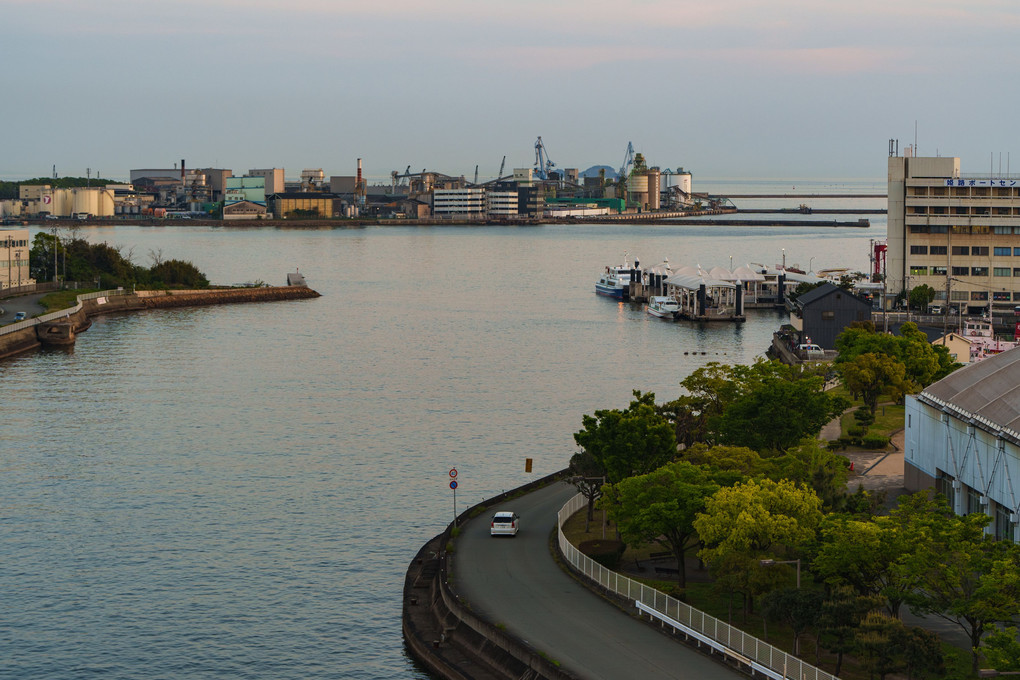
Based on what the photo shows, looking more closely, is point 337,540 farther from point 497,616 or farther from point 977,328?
point 977,328

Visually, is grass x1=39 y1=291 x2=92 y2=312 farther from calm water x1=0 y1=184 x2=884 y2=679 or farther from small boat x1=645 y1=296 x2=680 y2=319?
small boat x1=645 y1=296 x2=680 y2=319

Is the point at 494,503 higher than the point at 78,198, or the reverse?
the point at 78,198

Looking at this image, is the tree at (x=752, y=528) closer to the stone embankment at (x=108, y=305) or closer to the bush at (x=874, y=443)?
the bush at (x=874, y=443)

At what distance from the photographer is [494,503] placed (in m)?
20.0

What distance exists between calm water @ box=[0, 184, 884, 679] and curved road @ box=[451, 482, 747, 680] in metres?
1.26

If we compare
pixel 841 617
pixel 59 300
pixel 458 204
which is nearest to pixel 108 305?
pixel 59 300

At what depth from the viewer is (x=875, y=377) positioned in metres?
26.8

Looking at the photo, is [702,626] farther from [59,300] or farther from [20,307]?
[59,300]

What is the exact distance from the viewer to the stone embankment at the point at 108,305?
139 ft

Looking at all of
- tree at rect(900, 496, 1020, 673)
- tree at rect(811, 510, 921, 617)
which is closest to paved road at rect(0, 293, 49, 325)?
tree at rect(811, 510, 921, 617)

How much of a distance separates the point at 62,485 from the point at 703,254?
8192cm

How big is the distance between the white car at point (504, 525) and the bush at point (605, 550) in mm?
1113

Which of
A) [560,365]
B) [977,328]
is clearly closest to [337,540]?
[560,365]

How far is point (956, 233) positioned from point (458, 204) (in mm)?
121842
